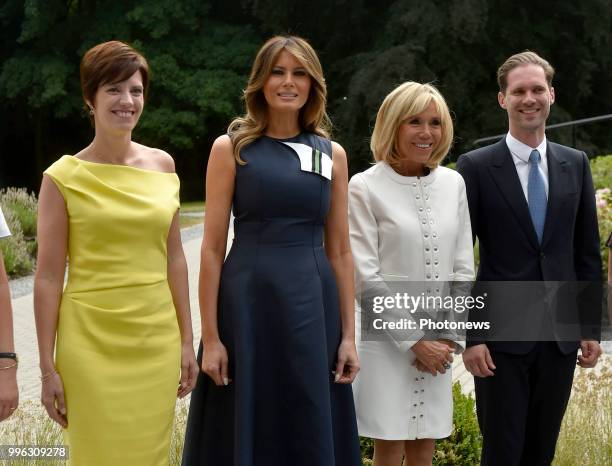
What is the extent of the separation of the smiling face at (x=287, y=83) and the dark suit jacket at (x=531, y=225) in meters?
0.92

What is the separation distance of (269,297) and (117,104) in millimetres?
943

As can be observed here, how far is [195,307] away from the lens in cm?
1220

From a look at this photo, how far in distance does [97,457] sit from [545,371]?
191cm

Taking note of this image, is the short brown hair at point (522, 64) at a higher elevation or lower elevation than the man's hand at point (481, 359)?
higher

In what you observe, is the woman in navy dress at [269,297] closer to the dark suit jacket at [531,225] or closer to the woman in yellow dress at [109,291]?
the woman in yellow dress at [109,291]

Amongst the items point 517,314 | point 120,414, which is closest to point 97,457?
point 120,414

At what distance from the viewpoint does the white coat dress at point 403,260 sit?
12.8 feet

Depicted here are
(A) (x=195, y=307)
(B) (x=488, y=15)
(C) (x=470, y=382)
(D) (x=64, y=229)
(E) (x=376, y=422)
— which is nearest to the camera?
(D) (x=64, y=229)

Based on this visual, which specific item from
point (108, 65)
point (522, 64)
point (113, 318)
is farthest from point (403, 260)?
point (108, 65)

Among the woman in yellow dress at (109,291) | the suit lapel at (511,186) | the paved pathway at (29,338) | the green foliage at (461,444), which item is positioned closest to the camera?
the woman in yellow dress at (109,291)

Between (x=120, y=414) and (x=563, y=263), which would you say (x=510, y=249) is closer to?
(x=563, y=263)

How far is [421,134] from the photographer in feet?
12.8

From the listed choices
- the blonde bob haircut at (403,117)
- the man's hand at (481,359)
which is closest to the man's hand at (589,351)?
the man's hand at (481,359)

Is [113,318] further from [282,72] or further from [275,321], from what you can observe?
[282,72]
